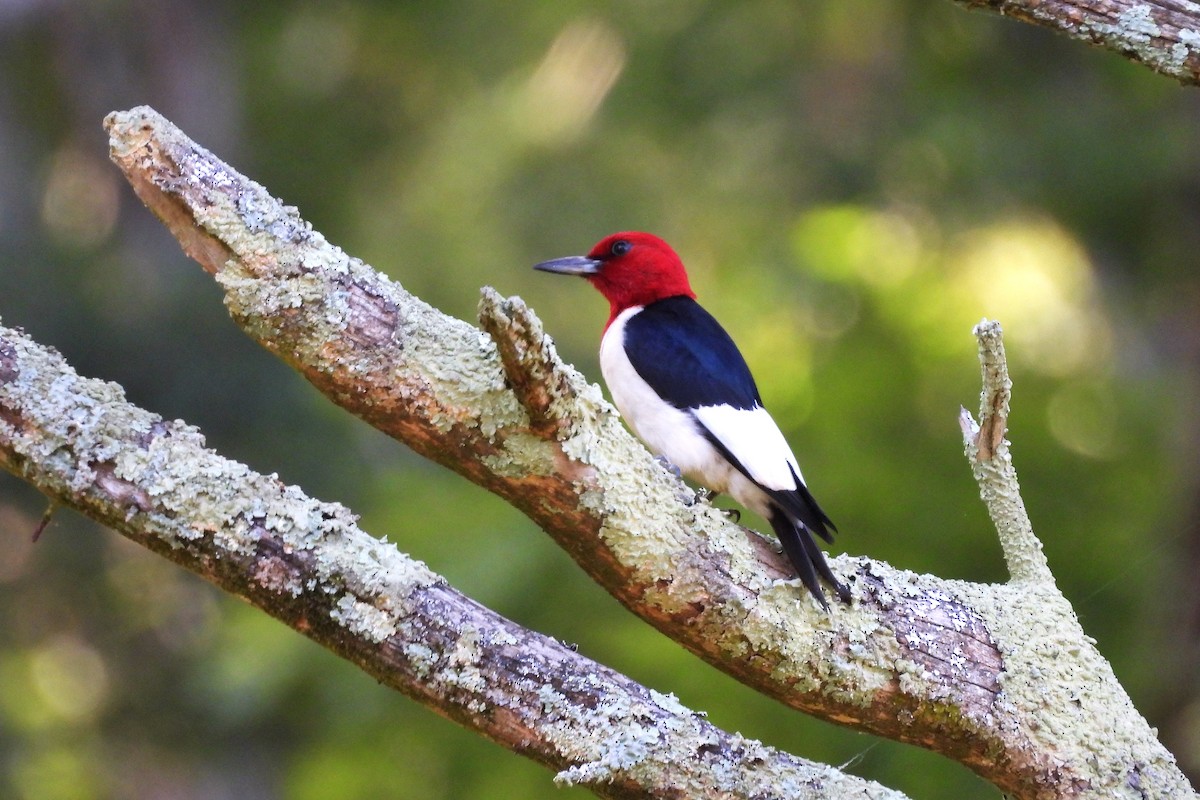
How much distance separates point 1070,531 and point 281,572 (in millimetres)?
3836

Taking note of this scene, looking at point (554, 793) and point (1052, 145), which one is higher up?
point (1052, 145)

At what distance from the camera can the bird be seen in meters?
3.09

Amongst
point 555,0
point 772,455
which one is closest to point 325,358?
point 772,455

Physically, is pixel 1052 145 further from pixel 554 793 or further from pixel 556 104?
pixel 554 793

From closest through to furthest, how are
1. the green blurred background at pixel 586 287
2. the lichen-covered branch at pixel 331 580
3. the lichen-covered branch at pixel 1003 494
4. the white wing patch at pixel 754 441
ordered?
A: 1. the lichen-covered branch at pixel 331 580
2. the lichen-covered branch at pixel 1003 494
3. the white wing patch at pixel 754 441
4. the green blurred background at pixel 586 287

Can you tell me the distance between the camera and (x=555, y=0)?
9148 millimetres

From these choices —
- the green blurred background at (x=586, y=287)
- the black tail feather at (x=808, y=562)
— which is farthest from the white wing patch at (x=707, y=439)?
the green blurred background at (x=586, y=287)

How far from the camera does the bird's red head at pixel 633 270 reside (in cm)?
399

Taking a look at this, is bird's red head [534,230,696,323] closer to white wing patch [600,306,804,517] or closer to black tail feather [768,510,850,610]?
white wing patch [600,306,804,517]

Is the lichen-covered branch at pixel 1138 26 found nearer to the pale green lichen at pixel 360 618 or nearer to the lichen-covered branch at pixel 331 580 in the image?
the lichen-covered branch at pixel 331 580

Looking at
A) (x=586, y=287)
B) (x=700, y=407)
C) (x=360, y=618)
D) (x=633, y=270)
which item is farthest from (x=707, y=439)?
(x=586, y=287)

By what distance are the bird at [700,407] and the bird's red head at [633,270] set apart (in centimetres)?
2

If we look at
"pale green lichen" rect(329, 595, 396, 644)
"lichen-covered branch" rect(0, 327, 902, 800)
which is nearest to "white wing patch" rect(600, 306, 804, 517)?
"lichen-covered branch" rect(0, 327, 902, 800)

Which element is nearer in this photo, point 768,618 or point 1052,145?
point 768,618
